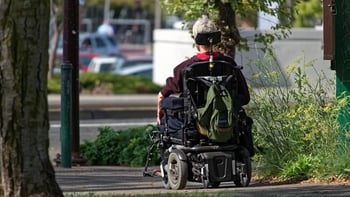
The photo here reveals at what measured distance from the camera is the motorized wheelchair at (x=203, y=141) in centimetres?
943

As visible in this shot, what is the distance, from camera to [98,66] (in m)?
36.6

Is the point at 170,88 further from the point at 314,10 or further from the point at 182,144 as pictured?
the point at 314,10

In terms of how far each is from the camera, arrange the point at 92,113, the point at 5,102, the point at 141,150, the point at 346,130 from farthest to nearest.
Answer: the point at 92,113 → the point at 141,150 → the point at 346,130 → the point at 5,102

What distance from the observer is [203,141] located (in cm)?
956

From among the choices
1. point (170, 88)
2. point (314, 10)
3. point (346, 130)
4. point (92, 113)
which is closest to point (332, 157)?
point (346, 130)

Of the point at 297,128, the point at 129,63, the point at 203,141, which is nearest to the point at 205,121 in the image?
the point at 203,141

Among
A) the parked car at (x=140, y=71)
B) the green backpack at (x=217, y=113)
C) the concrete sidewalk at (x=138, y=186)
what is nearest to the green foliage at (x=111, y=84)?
the parked car at (x=140, y=71)

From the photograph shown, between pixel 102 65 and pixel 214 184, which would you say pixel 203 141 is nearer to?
pixel 214 184

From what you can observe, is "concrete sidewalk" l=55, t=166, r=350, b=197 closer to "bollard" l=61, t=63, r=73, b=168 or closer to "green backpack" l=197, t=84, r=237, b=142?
"bollard" l=61, t=63, r=73, b=168

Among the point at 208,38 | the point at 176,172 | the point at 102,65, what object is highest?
the point at 208,38

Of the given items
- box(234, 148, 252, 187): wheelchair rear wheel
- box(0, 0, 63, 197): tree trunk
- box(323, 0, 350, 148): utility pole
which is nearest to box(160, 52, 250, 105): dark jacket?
box(234, 148, 252, 187): wheelchair rear wheel

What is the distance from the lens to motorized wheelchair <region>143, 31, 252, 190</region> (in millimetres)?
9430

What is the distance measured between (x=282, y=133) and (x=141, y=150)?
301cm

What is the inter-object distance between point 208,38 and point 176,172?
125 centimetres
